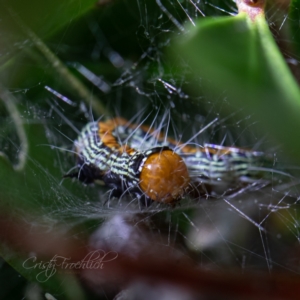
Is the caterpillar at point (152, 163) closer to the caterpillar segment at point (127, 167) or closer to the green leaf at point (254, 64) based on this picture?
the caterpillar segment at point (127, 167)

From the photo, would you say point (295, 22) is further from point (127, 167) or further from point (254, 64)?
point (127, 167)

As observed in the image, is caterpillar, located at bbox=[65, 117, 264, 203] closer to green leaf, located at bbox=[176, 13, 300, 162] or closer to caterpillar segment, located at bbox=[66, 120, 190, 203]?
caterpillar segment, located at bbox=[66, 120, 190, 203]

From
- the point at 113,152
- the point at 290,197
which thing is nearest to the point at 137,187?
the point at 113,152

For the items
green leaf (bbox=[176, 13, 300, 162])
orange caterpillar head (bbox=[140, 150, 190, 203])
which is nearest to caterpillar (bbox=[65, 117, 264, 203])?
orange caterpillar head (bbox=[140, 150, 190, 203])

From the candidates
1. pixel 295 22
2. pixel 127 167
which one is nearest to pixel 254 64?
pixel 295 22

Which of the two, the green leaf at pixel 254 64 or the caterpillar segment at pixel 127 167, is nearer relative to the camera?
the green leaf at pixel 254 64

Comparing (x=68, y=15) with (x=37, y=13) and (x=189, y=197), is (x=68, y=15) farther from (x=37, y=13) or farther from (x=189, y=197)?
(x=189, y=197)

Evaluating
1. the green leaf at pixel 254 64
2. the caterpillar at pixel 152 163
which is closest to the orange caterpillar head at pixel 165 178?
the caterpillar at pixel 152 163
